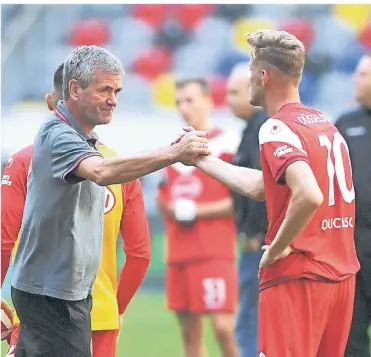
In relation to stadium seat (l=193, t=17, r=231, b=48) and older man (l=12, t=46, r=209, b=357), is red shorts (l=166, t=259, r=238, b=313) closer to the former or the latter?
older man (l=12, t=46, r=209, b=357)

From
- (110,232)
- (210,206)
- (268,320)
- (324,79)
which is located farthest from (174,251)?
(324,79)

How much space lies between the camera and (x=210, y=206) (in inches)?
273

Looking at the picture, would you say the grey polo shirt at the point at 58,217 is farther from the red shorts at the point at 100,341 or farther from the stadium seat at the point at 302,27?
the stadium seat at the point at 302,27

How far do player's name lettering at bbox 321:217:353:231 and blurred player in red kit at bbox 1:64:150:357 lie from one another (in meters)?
1.01

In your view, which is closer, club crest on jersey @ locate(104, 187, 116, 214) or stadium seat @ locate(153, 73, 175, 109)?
club crest on jersey @ locate(104, 187, 116, 214)

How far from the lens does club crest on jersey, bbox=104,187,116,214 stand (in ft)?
14.1

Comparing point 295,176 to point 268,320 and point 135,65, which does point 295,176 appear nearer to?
point 268,320

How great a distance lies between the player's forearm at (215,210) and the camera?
6.89m

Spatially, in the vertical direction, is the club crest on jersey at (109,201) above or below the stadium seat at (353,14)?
below

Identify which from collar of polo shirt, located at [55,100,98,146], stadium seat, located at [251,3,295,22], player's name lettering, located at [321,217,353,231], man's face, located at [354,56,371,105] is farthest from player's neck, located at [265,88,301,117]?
stadium seat, located at [251,3,295,22]

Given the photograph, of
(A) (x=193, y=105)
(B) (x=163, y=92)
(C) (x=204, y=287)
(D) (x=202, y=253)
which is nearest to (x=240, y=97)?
(A) (x=193, y=105)

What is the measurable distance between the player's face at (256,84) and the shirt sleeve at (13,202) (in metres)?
1.03

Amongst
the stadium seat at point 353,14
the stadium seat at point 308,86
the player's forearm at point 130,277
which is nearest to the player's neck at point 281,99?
the player's forearm at point 130,277

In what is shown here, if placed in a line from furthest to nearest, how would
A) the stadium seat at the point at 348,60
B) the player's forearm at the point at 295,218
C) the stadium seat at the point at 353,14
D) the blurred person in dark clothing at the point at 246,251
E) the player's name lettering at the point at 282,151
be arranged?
the stadium seat at the point at 353,14, the stadium seat at the point at 348,60, the blurred person in dark clothing at the point at 246,251, the player's name lettering at the point at 282,151, the player's forearm at the point at 295,218
